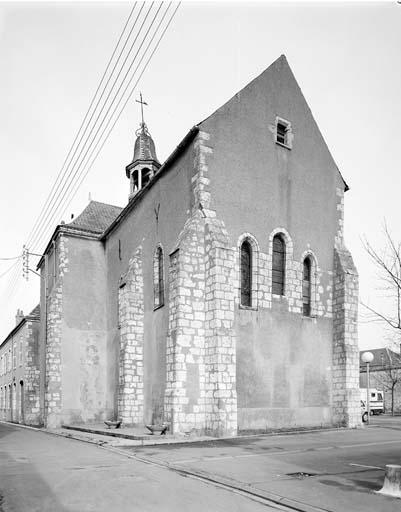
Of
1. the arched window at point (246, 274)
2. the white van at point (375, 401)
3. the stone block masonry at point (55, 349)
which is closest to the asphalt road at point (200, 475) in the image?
the arched window at point (246, 274)

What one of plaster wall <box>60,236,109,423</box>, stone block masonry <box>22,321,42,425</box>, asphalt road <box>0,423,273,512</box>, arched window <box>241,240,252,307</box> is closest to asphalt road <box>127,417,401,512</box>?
asphalt road <box>0,423,273,512</box>

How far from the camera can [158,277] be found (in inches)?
771

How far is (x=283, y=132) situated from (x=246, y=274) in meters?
5.91

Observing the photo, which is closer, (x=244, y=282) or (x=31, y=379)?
(x=244, y=282)

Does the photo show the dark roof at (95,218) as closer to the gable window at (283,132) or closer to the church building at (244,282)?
the church building at (244,282)

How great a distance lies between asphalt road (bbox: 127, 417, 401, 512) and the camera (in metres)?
7.23

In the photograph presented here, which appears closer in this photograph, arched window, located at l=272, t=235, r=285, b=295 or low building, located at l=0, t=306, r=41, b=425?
arched window, located at l=272, t=235, r=285, b=295

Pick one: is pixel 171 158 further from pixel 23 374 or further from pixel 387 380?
pixel 387 380

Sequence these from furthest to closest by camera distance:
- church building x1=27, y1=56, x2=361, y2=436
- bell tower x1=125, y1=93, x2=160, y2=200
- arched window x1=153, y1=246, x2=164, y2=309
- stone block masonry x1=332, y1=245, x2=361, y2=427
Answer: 1. bell tower x1=125, y1=93, x2=160, y2=200
2. arched window x1=153, y1=246, x2=164, y2=309
3. stone block masonry x1=332, y1=245, x2=361, y2=427
4. church building x1=27, y1=56, x2=361, y2=436

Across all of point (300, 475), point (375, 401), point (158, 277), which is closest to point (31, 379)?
point (158, 277)

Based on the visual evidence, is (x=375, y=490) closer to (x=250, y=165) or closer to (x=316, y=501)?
(x=316, y=501)

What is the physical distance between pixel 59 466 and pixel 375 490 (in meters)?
5.98

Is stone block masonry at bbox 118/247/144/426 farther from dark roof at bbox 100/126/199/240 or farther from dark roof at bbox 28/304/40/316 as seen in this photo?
dark roof at bbox 28/304/40/316

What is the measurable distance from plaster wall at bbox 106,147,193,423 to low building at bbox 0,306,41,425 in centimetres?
1118
